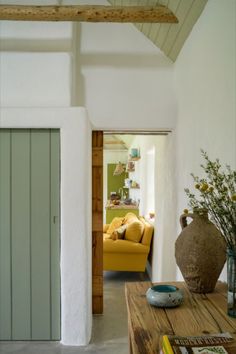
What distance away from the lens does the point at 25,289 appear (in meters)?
3.13

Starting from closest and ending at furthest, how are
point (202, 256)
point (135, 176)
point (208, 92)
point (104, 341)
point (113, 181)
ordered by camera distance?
1. point (202, 256)
2. point (208, 92)
3. point (104, 341)
4. point (135, 176)
5. point (113, 181)

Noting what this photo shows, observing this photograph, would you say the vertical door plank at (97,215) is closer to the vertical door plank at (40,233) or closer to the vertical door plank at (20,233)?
the vertical door plank at (40,233)

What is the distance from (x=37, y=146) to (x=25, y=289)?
1338mm

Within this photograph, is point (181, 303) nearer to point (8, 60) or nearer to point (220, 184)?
point (220, 184)

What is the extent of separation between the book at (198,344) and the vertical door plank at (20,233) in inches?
90.6

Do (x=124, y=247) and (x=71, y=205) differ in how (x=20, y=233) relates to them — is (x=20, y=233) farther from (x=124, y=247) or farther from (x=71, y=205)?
(x=124, y=247)

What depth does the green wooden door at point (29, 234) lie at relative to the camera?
313 cm

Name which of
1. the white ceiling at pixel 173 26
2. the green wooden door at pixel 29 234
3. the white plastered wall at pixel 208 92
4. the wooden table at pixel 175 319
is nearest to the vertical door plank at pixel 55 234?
the green wooden door at pixel 29 234

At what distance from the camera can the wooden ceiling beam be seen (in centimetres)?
279

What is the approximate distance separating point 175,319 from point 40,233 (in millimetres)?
2086

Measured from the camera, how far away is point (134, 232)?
16.6 feet

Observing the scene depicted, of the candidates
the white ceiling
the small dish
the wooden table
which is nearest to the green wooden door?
the white ceiling

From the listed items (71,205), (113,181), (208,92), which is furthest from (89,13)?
(113,181)

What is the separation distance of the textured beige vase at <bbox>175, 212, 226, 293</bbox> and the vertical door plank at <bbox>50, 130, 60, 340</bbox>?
178cm
